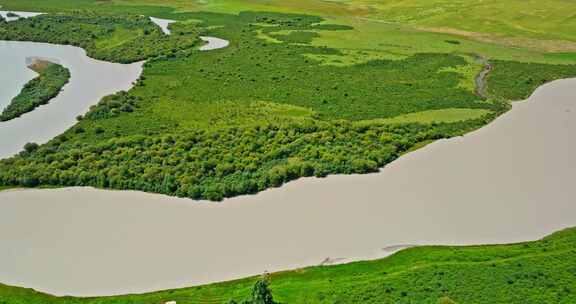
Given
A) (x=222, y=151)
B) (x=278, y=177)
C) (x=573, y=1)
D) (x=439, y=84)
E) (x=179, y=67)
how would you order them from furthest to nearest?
1. (x=573, y=1)
2. (x=179, y=67)
3. (x=439, y=84)
4. (x=222, y=151)
5. (x=278, y=177)

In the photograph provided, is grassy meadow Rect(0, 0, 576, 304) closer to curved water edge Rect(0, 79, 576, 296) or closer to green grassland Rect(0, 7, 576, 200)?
green grassland Rect(0, 7, 576, 200)

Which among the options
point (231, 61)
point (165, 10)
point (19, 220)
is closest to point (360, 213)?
point (19, 220)

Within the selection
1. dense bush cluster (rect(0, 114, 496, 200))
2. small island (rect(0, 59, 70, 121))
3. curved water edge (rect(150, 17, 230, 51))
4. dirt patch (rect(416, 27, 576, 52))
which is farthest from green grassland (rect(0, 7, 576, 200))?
dirt patch (rect(416, 27, 576, 52))

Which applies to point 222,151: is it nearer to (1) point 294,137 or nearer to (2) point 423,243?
(1) point 294,137

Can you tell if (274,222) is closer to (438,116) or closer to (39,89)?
(438,116)

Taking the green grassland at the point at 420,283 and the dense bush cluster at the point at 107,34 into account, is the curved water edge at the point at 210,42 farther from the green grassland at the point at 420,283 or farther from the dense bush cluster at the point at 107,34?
the green grassland at the point at 420,283

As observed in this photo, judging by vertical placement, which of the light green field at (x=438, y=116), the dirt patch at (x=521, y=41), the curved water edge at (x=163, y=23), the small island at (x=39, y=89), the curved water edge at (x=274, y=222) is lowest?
the curved water edge at (x=274, y=222)

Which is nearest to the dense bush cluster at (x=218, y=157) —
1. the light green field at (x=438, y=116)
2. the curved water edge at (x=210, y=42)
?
the light green field at (x=438, y=116)

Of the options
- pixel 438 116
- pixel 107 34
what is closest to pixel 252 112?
pixel 438 116
